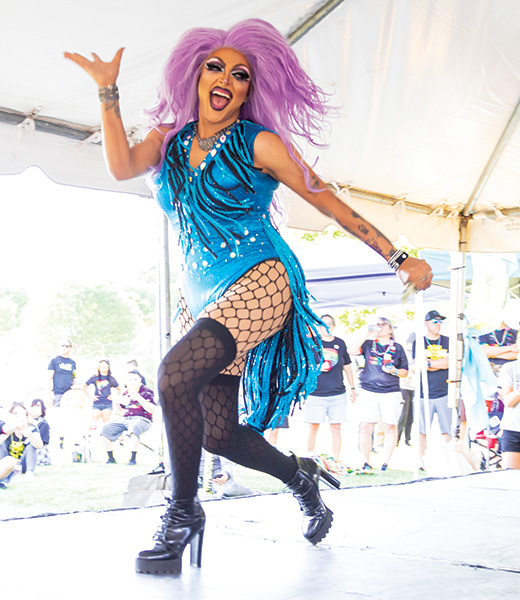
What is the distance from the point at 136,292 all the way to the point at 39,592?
41.1 metres

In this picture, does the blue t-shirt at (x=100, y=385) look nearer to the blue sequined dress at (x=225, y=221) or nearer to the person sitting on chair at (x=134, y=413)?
the person sitting on chair at (x=134, y=413)

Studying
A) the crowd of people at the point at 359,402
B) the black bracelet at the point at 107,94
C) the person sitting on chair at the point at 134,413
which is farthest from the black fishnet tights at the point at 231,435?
the person sitting on chair at the point at 134,413

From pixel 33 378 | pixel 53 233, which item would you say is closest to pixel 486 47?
pixel 33 378

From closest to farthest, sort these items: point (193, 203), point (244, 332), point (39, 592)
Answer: point (39, 592)
point (244, 332)
point (193, 203)

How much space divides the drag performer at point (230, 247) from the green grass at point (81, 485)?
142 inches

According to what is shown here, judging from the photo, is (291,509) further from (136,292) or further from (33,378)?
(136,292)

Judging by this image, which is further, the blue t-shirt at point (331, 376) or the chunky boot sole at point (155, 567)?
the blue t-shirt at point (331, 376)

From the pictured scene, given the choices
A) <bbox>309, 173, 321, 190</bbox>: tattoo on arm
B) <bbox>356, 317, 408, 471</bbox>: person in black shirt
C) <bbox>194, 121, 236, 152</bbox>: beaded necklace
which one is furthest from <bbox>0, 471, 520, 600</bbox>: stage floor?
<bbox>356, 317, 408, 471</bbox>: person in black shirt

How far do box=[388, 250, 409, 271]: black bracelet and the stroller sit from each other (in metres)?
5.58

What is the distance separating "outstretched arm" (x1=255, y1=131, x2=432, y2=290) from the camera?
5.72ft

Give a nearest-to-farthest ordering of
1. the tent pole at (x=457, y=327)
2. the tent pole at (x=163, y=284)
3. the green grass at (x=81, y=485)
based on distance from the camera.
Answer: the tent pole at (x=163, y=284) < the tent pole at (x=457, y=327) < the green grass at (x=81, y=485)

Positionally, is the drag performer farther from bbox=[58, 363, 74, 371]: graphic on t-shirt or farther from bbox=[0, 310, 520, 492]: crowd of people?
bbox=[58, 363, 74, 371]: graphic on t-shirt

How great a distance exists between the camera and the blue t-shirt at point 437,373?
6551 millimetres

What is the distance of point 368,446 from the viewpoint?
6973 mm
